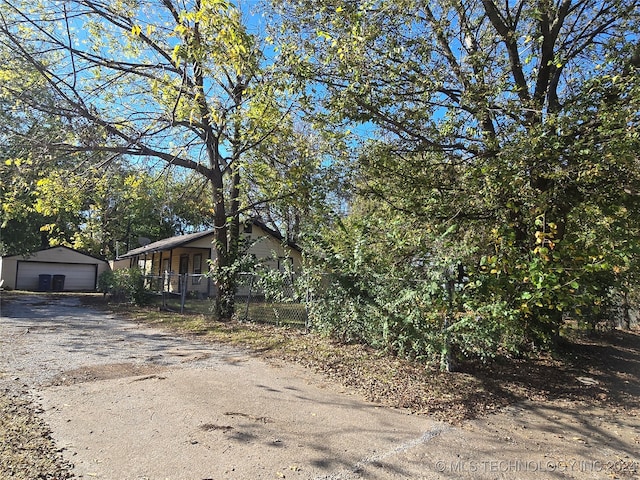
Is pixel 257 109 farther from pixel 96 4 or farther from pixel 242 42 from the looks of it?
pixel 96 4

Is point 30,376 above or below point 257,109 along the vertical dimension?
below

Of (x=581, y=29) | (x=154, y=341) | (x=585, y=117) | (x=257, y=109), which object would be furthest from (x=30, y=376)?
(x=581, y=29)

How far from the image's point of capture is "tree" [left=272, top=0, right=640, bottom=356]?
555 centimetres

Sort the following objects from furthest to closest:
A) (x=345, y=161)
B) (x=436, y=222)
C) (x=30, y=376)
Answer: (x=345, y=161), (x=436, y=222), (x=30, y=376)

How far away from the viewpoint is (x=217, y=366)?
264 inches

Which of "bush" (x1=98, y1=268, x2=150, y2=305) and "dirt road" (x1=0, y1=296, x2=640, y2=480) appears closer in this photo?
"dirt road" (x1=0, y1=296, x2=640, y2=480)

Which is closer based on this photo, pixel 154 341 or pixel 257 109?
pixel 257 109

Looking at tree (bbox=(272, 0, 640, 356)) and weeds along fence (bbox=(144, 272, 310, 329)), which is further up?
tree (bbox=(272, 0, 640, 356))

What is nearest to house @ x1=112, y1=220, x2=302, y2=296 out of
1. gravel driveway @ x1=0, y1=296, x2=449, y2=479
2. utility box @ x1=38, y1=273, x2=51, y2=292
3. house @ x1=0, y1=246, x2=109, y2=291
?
house @ x1=0, y1=246, x2=109, y2=291

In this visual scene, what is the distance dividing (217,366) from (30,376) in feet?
8.10

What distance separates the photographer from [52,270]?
3081 centimetres

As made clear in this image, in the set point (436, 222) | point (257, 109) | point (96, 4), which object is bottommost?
point (436, 222)

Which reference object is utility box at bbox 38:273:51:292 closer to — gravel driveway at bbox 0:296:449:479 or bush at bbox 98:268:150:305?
bush at bbox 98:268:150:305

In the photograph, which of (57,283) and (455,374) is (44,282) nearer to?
(57,283)
